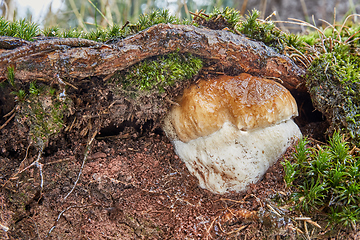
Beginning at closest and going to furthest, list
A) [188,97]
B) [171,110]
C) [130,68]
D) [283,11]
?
1. [130,68]
2. [188,97]
3. [171,110]
4. [283,11]

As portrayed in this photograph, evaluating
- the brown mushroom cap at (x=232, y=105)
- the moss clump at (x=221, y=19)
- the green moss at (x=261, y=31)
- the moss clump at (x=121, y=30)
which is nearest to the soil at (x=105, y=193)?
the brown mushroom cap at (x=232, y=105)

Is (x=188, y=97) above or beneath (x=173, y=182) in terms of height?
above

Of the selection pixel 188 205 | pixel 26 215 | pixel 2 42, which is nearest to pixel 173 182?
pixel 188 205

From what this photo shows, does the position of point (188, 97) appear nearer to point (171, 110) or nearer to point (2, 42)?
point (171, 110)

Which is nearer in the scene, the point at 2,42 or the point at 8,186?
the point at 2,42

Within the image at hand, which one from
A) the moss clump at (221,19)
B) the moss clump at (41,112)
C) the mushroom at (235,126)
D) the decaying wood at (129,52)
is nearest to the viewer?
the decaying wood at (129,52)

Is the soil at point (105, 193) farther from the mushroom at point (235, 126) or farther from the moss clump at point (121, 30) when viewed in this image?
the moss clump at point (121, 30)
